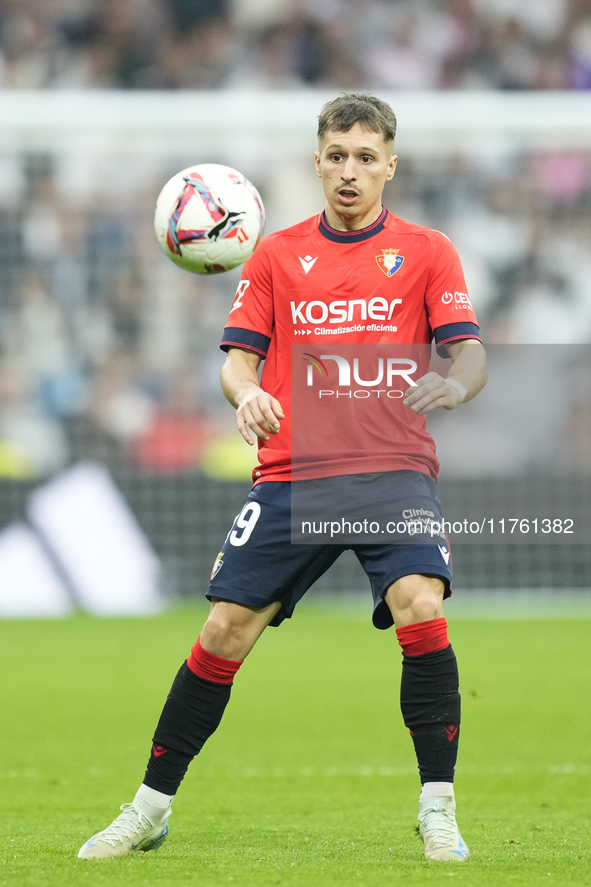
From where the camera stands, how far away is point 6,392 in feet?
39.2

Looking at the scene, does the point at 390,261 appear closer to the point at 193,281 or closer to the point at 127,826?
the point at 127,826

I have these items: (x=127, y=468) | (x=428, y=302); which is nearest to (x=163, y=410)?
(x=127, y=468)

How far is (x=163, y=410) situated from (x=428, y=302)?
8148mm

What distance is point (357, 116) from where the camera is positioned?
151 inches

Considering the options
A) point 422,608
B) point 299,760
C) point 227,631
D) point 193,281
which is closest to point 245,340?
point 227,631

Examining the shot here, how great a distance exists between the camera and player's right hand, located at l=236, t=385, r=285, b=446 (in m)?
3.56

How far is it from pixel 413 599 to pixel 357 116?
1.38 m

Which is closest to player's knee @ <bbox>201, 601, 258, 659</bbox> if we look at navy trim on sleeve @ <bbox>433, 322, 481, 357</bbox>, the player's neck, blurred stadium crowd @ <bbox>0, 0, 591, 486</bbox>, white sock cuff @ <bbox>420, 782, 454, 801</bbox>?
white sock cuff @ <bbox>420, 782, 454, 801</bbox>

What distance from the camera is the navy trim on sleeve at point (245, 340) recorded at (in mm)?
3939

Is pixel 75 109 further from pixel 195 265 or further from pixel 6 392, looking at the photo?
pixel 195 265

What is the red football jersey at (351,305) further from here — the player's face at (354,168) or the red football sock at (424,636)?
the red football sock at (424,636)

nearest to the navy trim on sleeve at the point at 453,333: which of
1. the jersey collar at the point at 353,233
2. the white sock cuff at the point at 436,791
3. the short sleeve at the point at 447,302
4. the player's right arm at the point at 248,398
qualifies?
the short sleeve at the point at 447,302

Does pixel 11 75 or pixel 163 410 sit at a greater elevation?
pixel 11 75

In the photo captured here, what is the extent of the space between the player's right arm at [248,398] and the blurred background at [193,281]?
699 centimetres
